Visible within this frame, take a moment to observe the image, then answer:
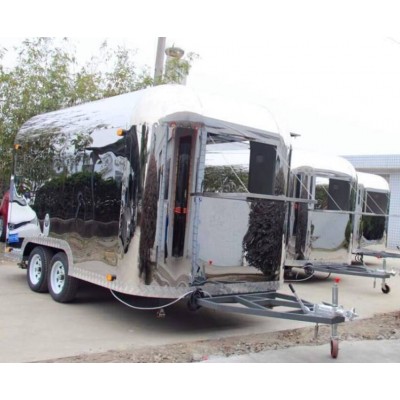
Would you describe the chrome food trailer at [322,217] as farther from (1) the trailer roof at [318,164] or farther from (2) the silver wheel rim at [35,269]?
(2) the silver wheel rim at [35,269]

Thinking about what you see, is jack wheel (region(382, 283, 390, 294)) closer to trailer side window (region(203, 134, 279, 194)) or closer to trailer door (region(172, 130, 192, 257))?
trailer side window (region(203, 134, 279, 194))

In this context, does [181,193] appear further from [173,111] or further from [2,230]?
[2,230]

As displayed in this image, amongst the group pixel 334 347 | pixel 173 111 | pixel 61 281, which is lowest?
pixel 334 347

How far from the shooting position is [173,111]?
612cm

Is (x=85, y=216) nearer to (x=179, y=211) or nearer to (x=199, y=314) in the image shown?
(x=179, y=211)

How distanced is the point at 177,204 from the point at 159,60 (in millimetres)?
8677

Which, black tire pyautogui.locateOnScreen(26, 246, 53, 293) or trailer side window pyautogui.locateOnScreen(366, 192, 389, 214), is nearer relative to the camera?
black tire pyautogui.locateOnScreen(26, 246, 53, 293)

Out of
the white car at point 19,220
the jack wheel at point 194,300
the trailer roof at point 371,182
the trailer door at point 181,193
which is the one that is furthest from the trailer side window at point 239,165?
the trailer roof at point 371,182

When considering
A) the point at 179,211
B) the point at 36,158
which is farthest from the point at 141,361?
the point at 36,158

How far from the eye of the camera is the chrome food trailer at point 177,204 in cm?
607

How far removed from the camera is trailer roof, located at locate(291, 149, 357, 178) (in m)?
11.0

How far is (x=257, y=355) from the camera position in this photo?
556 centimetres

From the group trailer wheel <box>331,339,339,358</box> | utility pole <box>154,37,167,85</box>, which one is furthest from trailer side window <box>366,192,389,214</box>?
trailer wheel <box>331,339,339,358</box>

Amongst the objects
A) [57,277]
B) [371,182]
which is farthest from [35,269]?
[371,182]
